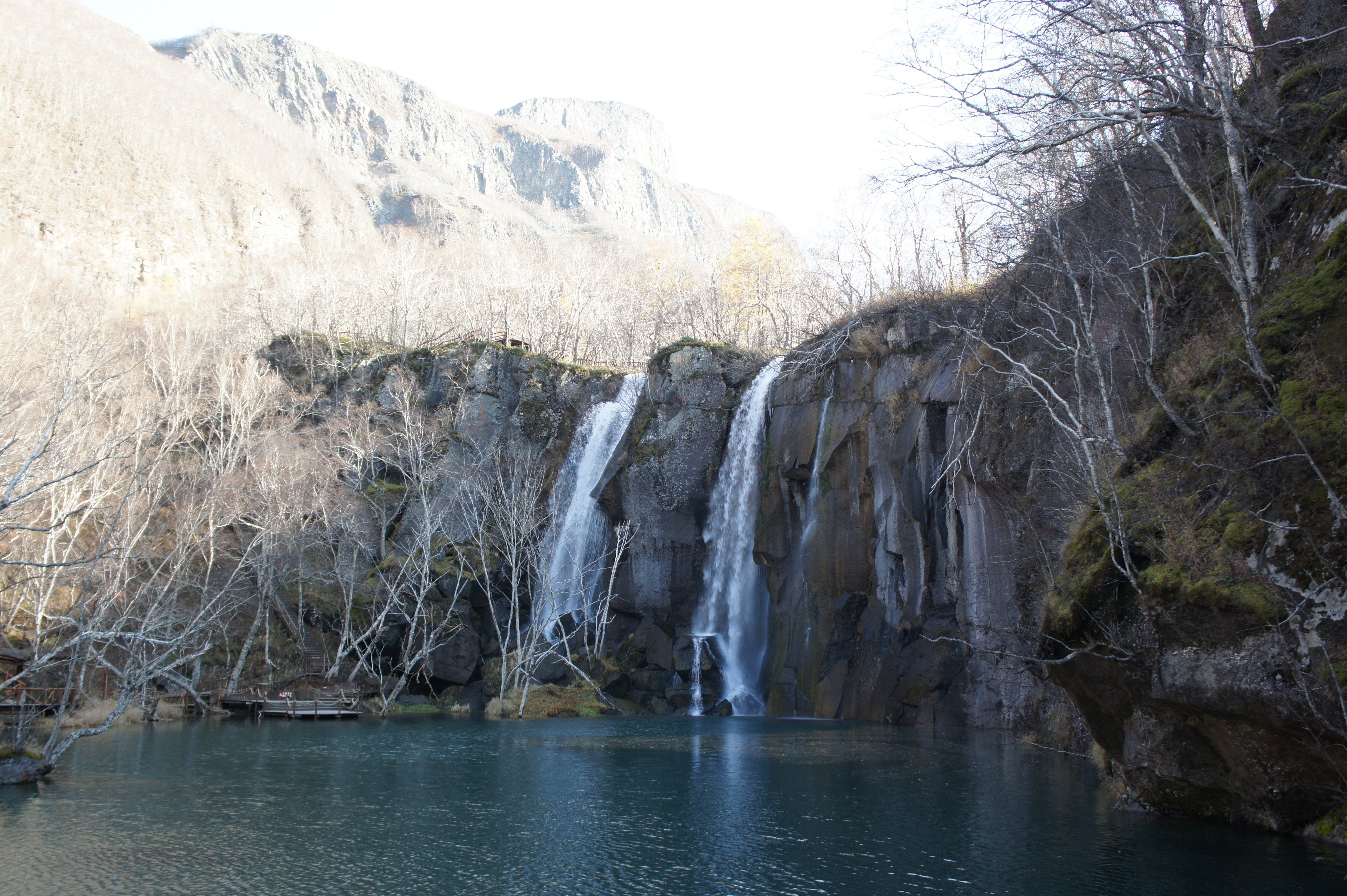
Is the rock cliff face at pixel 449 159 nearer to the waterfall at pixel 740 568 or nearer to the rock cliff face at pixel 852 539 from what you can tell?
the rock cliff face at pixel 852 539

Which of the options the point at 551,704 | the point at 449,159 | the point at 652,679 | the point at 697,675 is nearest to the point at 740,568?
the point at 697,675

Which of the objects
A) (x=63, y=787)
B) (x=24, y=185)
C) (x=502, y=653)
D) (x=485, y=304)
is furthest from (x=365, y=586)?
(x=24, y=185)

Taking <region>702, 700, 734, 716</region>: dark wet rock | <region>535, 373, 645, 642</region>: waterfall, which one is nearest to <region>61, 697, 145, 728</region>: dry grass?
<region>535, 373, 645, 642</region>: waterfall

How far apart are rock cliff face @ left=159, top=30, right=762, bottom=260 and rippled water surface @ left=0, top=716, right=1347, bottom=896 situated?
354 feet

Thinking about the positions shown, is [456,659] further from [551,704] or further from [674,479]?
[674,479]

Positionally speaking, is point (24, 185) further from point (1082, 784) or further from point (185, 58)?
point (185, 58)

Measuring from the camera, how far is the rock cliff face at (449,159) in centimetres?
12706

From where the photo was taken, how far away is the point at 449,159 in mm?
151875

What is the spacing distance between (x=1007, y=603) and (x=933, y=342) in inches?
351

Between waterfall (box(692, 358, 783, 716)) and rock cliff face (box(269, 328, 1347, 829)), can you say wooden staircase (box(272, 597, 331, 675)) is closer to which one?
rock cliff face (box(269, 328, 1347, 829))

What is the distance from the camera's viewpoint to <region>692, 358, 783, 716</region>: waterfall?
1147 inches

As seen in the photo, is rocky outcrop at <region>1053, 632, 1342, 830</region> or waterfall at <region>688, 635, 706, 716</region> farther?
waterfall at <region>688, 635, 706, 716</region>

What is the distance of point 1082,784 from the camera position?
14273 millimetres

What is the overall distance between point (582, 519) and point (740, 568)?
23.9ft
